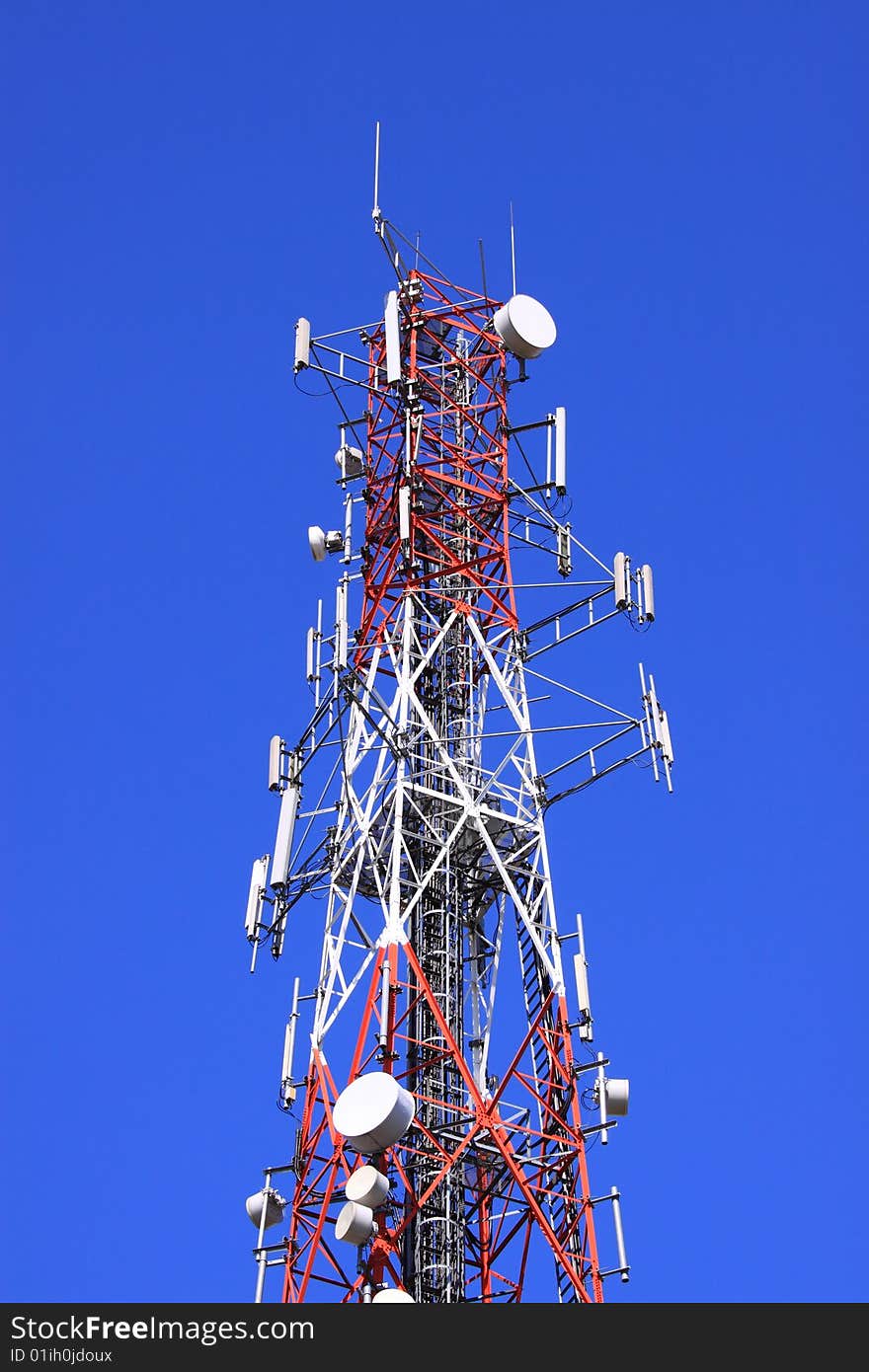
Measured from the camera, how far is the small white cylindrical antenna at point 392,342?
39.8 m

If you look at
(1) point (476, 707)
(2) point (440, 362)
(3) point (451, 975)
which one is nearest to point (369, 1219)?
(3) point (451, 975)

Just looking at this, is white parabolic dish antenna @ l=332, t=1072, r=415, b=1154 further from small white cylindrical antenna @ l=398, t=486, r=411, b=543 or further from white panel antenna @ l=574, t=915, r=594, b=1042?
small white cylindrical antenna @ l=398, t=486, r=411, b=543

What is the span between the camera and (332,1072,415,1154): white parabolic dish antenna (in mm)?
31125

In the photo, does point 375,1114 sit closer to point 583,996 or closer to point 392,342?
point 583,996

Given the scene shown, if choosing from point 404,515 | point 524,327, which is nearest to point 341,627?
point 404,515

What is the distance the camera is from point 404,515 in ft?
129

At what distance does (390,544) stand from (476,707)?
390 cm

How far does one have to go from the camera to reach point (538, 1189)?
111 ft

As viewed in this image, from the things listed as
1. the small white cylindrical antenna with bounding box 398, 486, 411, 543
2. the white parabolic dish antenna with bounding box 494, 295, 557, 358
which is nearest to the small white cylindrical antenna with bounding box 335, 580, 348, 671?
the small white cylindrical antenna with bounding box 398, 486, 411, 543

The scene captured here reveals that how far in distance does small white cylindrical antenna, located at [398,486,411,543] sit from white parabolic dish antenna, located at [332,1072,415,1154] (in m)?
11.6

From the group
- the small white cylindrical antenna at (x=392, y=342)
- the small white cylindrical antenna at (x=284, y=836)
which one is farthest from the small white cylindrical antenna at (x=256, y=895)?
the small white cylindrical antenna at (x=392, y=342)

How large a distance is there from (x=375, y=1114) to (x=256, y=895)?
756cm
